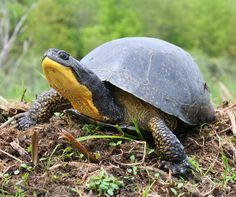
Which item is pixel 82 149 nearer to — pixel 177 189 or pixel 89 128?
pixel 89 128

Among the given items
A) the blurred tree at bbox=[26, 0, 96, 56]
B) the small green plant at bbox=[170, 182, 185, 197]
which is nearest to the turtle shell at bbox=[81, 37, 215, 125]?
the small green plant at bbox=[170, 182, 185, 197]

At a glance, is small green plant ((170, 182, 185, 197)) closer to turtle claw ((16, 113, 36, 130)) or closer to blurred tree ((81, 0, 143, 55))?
turtle claw ((16, 113, 36, 130))

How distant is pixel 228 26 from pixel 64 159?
49.3 m

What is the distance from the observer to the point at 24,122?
3887 mm

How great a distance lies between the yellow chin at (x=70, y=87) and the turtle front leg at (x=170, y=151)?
19.9 inches

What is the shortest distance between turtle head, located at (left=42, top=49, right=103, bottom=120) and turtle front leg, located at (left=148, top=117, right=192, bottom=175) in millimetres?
506

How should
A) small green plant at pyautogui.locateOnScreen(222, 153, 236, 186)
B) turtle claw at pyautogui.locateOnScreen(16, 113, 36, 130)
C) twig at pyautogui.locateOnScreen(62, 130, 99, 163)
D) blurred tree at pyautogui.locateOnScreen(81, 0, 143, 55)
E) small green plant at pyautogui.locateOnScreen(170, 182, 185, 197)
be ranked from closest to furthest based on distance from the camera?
small green plant at pyautogui.locateOnScreen(170, 182, 185, 197) < twig at pyautogui.locateOnScreen(62, 130, 99, 163) < small green plant at pyautogui.locateOnScreen(222, 153, 236, 186) < turtle claw at pyautogui.locateOnScreen(16, 113, 36, 130) < blurred tree at pyautogui.locateOnScreen(81, 0, 143, 55)

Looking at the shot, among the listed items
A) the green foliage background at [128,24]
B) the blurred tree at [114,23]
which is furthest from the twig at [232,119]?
the blurred tree at [114,23]

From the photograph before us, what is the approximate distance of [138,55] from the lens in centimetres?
391

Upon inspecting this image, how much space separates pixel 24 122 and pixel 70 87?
0.65m

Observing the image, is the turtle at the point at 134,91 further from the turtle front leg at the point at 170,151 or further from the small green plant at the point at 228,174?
the small green plant at the point at 228,174

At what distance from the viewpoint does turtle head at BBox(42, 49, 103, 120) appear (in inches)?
132

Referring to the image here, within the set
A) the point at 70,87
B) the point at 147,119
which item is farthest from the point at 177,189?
the point at 70,87

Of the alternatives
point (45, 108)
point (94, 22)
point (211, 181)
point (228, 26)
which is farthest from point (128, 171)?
point (228, 26)
